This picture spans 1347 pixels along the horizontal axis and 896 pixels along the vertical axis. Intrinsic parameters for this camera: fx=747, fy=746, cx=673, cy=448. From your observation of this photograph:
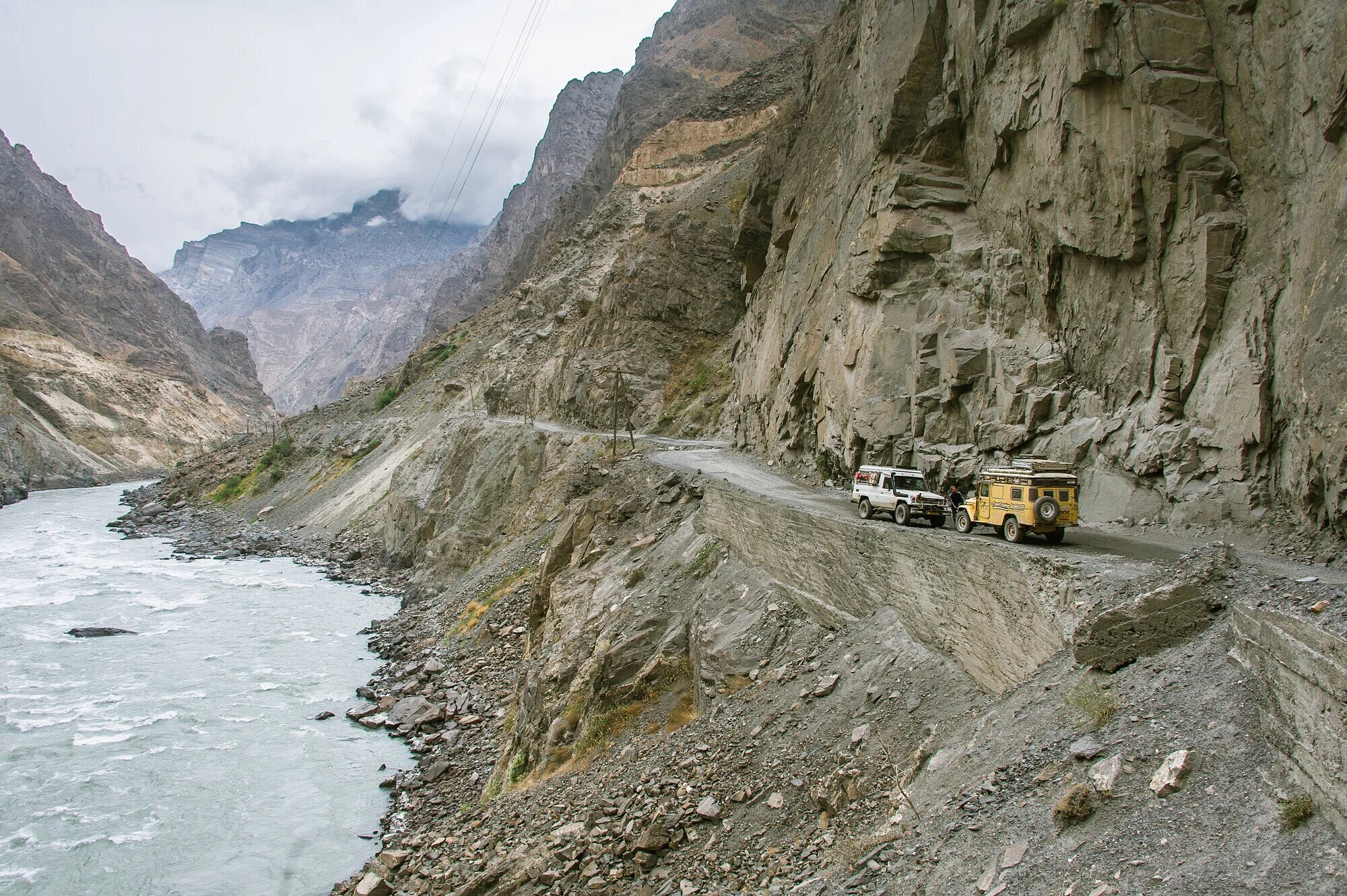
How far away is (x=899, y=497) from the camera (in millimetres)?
14266

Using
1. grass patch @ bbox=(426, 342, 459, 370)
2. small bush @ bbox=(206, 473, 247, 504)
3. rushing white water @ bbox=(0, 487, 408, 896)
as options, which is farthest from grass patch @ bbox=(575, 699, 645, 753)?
grass patch @ bbox=(426, 342, 459, 370)

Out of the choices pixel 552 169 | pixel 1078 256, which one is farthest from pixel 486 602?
pixel 552 169

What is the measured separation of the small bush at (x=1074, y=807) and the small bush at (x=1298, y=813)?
3.93 feet

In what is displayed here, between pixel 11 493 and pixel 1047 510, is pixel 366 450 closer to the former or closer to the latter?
pixel 11 493

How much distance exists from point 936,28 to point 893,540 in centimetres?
1529

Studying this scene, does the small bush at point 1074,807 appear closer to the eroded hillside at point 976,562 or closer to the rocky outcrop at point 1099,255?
the eroded hillside at point 976,562

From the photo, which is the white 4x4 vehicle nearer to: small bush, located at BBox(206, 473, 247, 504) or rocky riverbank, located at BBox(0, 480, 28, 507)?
small bush, located at BBox(206, 473, 247, 504)

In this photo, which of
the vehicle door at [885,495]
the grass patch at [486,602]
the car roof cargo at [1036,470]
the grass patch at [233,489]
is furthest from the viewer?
the grass patch at [233,489]

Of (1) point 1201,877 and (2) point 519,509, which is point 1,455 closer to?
(2) point 519,509

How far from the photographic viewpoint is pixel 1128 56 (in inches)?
500

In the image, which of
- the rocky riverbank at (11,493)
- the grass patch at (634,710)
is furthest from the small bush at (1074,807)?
the rocky riverbank at (11,493)

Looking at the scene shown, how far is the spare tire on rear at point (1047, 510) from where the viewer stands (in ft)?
34.9

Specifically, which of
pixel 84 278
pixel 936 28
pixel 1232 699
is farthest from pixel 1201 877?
pixel 84 278

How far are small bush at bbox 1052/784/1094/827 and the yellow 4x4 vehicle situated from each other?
19.0ft
